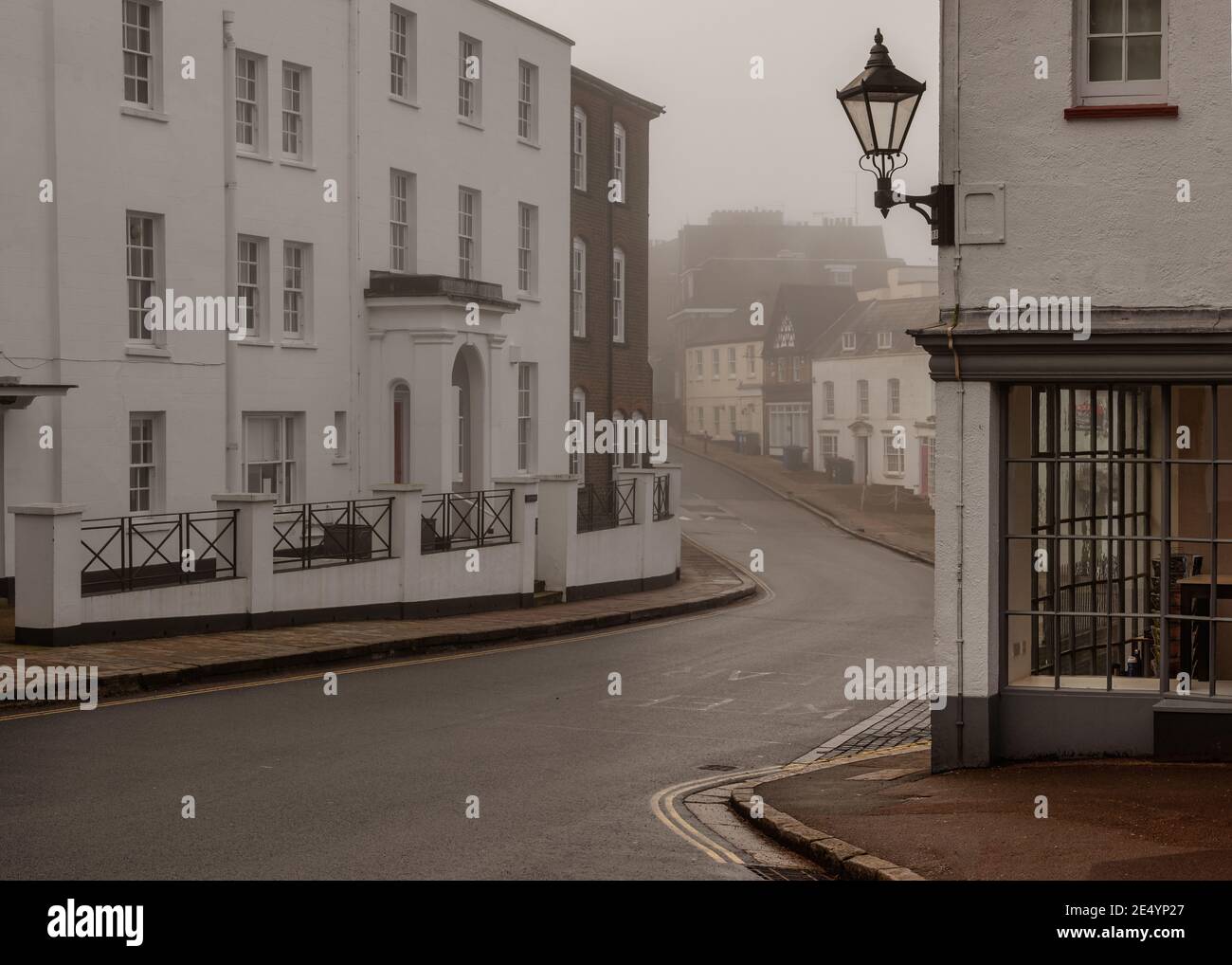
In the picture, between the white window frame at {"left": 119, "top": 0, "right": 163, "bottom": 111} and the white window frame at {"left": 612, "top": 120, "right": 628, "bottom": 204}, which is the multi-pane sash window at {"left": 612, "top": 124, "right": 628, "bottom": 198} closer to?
the white window frame at {"left": 612, "top": 120, "right": 628, "bottom": 204}

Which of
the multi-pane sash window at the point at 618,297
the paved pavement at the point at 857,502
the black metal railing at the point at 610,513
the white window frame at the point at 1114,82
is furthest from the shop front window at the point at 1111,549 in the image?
the multi-pane sash window at the point at 618,297

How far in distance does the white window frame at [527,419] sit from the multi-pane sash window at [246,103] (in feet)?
35.3

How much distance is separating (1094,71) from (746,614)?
17.4 m

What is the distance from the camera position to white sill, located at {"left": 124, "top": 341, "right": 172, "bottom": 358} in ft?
79.8

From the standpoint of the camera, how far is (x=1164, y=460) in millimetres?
10578

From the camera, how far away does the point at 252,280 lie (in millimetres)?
27547

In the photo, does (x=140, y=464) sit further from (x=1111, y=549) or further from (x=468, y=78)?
(x=1111, y=549)

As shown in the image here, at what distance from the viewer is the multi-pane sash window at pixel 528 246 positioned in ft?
120

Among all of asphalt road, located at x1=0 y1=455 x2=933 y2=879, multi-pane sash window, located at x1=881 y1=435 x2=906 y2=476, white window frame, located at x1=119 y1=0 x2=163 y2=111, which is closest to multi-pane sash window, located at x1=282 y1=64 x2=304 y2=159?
white window frame, located at x1=119 y1=0 x2=163 y2=111

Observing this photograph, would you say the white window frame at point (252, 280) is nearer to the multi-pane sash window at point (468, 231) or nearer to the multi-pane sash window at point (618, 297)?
the multi-pane sash window at point (468, 231)

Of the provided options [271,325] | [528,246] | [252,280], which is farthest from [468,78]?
[271,325]

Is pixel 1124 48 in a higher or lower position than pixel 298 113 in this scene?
lower

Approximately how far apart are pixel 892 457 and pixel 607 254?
106ft
